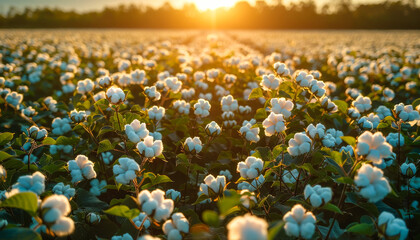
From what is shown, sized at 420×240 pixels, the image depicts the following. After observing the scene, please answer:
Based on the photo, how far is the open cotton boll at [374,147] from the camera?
1234mm

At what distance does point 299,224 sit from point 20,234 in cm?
106

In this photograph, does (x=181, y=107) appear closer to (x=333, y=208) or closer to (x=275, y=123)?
(x=275, y=123)

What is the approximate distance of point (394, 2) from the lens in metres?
66.1

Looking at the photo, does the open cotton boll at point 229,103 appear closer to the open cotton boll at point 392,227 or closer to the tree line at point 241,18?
the open cotton boll at point 392,227

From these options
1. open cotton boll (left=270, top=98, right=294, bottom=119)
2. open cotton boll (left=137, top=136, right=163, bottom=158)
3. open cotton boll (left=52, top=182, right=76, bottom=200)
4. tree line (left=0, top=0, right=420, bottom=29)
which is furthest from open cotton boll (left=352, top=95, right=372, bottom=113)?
tree line (left=0, top=0, right=420, bottom=29)

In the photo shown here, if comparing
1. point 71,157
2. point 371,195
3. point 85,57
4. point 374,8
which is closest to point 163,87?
point 71,157

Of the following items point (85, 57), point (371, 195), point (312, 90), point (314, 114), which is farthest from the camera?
point (85, 57)

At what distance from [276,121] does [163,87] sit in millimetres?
1590

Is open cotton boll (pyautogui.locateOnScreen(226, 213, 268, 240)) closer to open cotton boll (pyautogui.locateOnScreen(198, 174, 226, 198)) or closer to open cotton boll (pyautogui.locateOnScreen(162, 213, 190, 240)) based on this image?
open cotton boll (pyautogui.locateOnScreen(162, 213, 190, 240))

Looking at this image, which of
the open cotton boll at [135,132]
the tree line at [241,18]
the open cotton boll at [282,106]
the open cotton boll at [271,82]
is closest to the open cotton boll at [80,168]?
the open cotton boll at [135,132]

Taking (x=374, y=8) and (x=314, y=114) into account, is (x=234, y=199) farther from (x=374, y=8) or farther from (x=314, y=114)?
(x=374, y=8)

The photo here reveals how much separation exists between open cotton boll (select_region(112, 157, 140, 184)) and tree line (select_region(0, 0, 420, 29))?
58.2m

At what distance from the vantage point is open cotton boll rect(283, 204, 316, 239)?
3.71 ft

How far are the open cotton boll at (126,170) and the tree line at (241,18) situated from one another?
58200 mm
